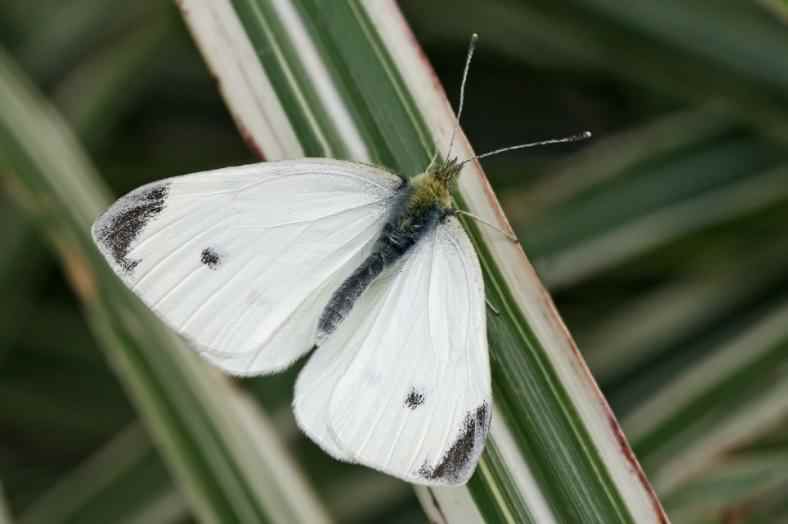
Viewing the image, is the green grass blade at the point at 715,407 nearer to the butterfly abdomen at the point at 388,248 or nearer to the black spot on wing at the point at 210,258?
the butterfly abdomen at the point at 388,248

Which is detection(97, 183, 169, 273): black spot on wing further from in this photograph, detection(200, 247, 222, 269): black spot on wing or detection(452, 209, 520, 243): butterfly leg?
detection(452, 209, 520, 243): butterfly leg

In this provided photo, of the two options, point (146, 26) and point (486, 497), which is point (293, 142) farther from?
point (146, 26)

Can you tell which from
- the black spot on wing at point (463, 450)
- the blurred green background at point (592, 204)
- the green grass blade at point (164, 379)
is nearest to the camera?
the black spot on wing at point (463, 450)

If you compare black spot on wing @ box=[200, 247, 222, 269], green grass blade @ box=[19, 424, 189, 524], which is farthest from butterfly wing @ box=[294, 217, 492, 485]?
green grass blade @ box=[19, 424, 189, 524]

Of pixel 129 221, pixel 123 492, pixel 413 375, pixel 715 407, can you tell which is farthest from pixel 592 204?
pixel 123 492

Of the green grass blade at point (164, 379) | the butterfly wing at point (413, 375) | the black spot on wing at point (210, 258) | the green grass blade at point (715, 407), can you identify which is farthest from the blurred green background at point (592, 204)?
the black spot on wing at point (210, 258)

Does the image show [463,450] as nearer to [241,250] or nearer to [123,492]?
[241,250]
